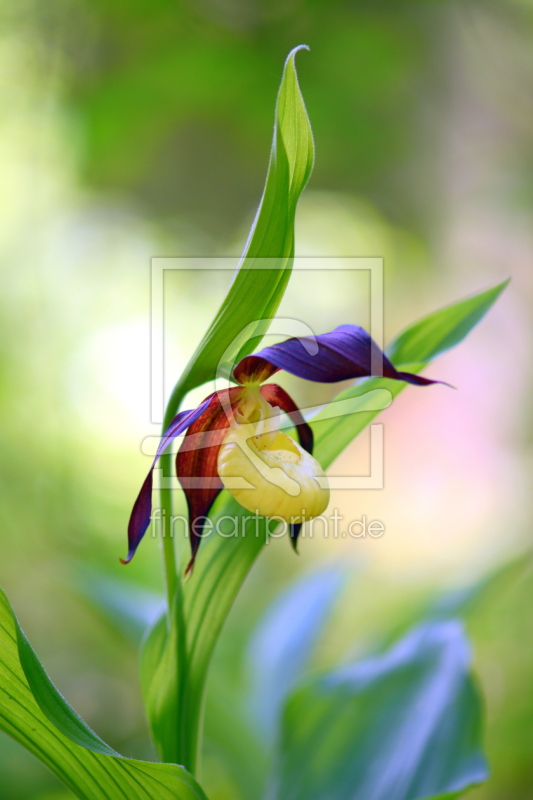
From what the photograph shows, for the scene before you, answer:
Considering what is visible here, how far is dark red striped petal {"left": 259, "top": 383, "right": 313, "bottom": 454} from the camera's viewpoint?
2.54 feet

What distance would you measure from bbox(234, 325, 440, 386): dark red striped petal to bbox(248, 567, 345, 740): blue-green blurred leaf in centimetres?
94

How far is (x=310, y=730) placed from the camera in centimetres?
105

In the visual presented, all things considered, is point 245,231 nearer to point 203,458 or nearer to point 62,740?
point 203,458

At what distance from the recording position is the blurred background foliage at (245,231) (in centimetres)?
248

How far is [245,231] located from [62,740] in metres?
2.52

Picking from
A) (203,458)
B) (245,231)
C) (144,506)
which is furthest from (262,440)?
(245,231)

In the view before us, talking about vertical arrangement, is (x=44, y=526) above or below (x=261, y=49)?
below

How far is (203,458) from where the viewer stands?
72 centimetres

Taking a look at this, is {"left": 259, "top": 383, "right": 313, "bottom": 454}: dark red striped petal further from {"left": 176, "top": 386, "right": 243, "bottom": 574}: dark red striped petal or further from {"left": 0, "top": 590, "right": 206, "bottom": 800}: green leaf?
{"left": 0, "top": 590, "right": 206, "bottom": 800}: green leaf

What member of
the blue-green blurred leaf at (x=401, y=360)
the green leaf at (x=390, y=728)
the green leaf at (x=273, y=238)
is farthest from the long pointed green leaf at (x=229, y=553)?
the green leaf at (x=390, y=728)

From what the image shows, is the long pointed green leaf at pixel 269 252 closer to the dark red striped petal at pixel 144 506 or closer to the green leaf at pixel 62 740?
the dark red striped petal at pixel 144 506

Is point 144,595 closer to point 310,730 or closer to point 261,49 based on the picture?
point 310,730

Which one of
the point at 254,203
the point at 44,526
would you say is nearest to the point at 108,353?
the point at 44,526

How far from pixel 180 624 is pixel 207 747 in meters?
0.94
